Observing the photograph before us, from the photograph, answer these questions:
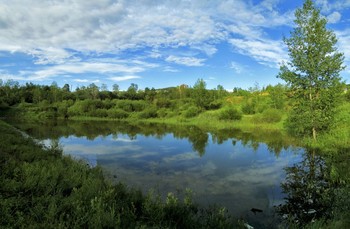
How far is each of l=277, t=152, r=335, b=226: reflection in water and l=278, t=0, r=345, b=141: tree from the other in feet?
19.7

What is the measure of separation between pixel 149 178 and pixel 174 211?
6.89 m

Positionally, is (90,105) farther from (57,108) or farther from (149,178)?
(149,178)

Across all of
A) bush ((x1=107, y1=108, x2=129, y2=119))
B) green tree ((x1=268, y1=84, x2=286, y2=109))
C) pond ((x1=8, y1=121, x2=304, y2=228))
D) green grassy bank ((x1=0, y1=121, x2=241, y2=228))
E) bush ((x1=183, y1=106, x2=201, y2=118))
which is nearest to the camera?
green grassy bank ((x1=0, y1=121, x2=241, y2=228))

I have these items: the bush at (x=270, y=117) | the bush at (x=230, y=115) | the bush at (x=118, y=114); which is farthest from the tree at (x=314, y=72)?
the bush at (x=118, y=114)

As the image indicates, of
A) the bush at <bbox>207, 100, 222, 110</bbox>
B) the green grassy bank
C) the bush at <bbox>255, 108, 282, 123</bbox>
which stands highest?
the bush at <bbox>207, 100, 222, 110</bbox>

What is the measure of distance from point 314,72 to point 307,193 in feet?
43.4

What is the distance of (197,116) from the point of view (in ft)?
201

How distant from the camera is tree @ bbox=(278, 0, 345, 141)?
71.7ft

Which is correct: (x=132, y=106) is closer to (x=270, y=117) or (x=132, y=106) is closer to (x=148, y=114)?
(x=148, y=114)

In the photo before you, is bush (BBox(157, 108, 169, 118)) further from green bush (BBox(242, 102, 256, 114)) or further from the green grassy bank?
the green grassy bank

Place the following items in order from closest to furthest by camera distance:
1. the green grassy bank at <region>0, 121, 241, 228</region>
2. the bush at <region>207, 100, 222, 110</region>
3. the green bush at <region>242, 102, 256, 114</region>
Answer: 1. the green grassy bank at <region>0, 121, 241, 228</region>
2. the green bush at <region>242, 102, 256, 114</region>
3. the bush at <region>207, 100, 222, 110</region>

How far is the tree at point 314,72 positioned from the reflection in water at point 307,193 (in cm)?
599

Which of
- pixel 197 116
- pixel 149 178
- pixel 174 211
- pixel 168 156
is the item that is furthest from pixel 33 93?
pixel 174 211

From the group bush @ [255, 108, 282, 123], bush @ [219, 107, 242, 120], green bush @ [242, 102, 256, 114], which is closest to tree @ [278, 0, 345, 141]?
bush @ [255, 108, 282, 123]
